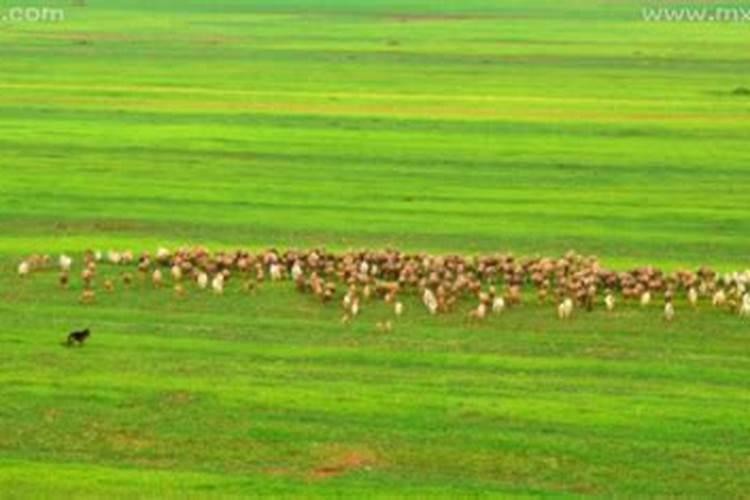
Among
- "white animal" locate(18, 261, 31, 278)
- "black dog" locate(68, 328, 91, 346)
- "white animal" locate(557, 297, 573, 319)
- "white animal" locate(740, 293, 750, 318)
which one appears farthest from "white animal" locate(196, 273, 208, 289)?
"white animal" locate(740, 293, 750, 318)

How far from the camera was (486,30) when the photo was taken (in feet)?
399

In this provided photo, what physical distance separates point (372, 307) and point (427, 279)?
1.14m

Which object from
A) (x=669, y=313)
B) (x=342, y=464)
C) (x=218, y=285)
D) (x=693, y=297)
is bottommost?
(x=342, y=464)

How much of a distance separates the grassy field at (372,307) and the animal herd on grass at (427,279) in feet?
1.40

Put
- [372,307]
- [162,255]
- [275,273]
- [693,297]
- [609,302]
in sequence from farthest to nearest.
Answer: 1. [162,255]
2. [275,273]
3. [693,297]
4. [372,307]
5. [609,302]

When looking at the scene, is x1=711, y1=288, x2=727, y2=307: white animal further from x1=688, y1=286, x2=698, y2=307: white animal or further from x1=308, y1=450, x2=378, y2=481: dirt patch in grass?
x1=308, y1=450, x2=378, y2=481: dirt patch in grass

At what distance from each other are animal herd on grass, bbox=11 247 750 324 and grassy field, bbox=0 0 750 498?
16.8 inches

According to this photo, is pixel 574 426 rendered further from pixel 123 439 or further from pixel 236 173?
pixel 236 173

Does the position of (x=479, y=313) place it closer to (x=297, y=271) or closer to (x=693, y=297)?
(x=693, y=297)

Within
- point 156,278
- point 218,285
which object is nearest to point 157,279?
point 156,278

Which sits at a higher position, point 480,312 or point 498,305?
point 498,305

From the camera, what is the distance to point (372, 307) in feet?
103

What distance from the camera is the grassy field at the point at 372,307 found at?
885 inches

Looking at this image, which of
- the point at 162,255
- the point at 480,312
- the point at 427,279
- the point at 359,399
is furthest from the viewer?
the point at 162,255
